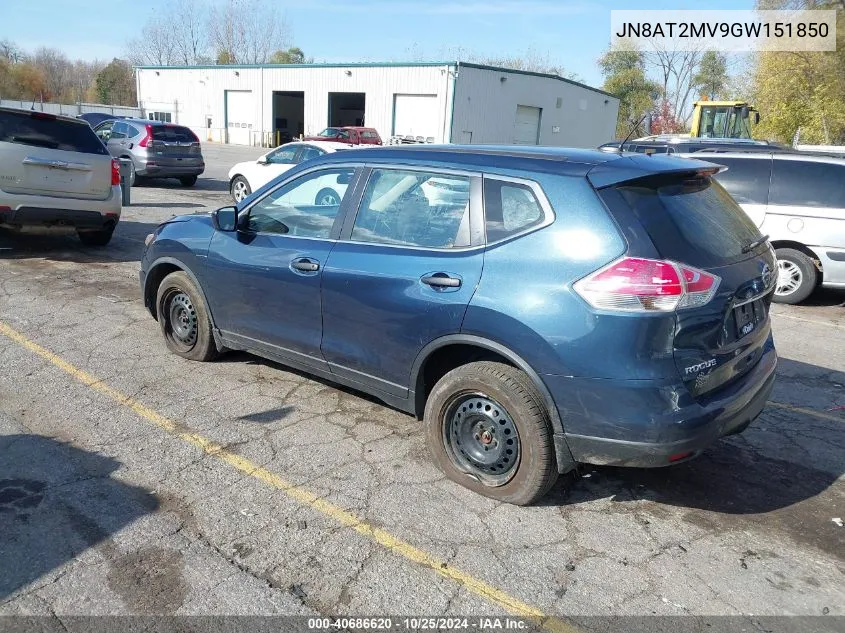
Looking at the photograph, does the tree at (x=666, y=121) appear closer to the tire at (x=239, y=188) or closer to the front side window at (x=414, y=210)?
the tire at (x=239, y=188)

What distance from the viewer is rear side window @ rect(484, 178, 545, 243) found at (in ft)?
11.0

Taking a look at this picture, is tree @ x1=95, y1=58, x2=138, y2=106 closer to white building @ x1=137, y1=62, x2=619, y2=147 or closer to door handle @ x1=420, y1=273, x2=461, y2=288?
white building @ x1=137, y1=62, x2=619, y2=147

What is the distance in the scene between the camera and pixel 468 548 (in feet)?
10.3

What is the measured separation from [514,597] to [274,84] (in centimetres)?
4506

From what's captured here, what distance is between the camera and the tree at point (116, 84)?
73250 millimetres

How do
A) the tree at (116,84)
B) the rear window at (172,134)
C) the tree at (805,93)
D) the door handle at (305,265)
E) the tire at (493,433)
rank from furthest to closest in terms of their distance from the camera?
the tree at (116,84)
the tree at (805,93)
the rear window at (172,134)
the door handle at (305,265)
the tire at (493,433)

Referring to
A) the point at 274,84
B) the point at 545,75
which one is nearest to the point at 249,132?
the point at 274,84

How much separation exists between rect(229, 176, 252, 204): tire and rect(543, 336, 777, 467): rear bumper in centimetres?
→ 1298

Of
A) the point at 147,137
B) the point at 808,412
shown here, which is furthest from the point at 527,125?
the point at 808,412

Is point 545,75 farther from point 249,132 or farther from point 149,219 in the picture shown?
point 149,219

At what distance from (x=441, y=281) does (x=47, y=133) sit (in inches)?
277

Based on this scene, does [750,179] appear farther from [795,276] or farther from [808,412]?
[808,412]

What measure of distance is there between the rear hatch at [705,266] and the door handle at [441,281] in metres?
0.85

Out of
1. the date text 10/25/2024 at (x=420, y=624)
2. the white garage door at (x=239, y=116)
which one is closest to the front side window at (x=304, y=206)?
the date text 10/25/2024 at (x=420, y=624)
